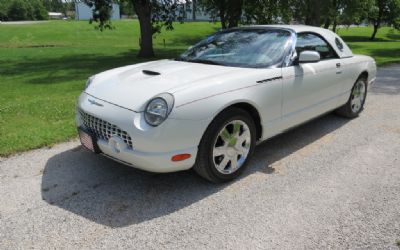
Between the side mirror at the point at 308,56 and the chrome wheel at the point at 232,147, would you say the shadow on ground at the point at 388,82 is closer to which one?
the side mirror at the point at 308,56

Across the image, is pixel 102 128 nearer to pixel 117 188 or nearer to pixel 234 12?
pixel 117 188

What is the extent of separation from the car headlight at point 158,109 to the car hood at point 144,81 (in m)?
0.07

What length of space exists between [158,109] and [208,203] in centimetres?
94

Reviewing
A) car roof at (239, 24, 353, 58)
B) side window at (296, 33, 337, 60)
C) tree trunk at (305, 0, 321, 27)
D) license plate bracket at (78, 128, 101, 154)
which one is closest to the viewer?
license plate bracket at (78, 128, 101, 154)

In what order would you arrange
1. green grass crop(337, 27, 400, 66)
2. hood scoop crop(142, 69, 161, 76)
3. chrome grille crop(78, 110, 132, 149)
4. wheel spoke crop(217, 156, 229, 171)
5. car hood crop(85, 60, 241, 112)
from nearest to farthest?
1. chrome grille crop(78, 110, 132, 149)
2. car hood crop(85, 60, 241, 112)
3. wheel spoke crop(217, 156, 229, 171)
4. hood scoop crop(142, 69, 161, 76)
5. green grass crop(337, 27, 400, 66)

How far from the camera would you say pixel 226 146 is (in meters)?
3.79

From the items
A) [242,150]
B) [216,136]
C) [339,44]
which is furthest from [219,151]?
[339,44]

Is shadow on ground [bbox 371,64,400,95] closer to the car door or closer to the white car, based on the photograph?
the car door

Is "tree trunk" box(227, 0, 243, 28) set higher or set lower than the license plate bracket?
higher

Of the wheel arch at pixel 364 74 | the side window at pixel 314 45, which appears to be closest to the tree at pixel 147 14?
the wheel arch at pixel 364 74

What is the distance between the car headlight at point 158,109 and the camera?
3.29 meters

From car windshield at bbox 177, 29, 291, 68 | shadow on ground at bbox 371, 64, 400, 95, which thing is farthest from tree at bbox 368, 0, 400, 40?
car windshield at bbox 177, 29, 291, 68

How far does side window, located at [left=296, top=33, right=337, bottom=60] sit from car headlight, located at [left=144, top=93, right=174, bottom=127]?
80.7 inches

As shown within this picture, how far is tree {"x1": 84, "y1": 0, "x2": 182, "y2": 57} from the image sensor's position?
676 inches
